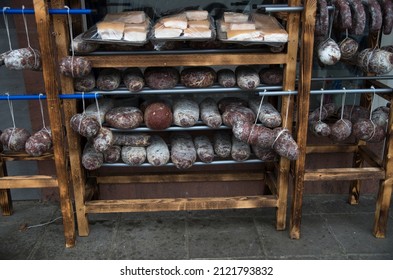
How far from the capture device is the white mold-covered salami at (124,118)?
306cm

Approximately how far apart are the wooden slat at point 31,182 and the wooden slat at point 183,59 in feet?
3.27

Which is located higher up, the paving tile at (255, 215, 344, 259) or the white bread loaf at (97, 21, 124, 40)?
the white bread loaf at (97, 21, 124, 40)

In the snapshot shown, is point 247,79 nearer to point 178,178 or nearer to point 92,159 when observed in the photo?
point 178,178

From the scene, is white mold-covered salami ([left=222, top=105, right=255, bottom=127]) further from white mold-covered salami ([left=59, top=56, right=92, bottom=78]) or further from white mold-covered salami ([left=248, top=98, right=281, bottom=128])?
white mold-covered salami ([left=59, top=56, right=92, bottom=78])

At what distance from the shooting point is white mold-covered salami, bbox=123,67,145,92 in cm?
299

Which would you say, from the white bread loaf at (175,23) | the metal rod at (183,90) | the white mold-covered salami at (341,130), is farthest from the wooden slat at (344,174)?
the white bread loaf at (175,23)

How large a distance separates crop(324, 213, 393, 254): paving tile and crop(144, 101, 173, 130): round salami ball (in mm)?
1754

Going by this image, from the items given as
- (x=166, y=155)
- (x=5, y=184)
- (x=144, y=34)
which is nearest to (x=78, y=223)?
(x=5, y=184)

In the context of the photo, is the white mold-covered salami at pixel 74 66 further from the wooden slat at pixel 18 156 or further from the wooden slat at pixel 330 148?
the wooden slat at pixel 330 148

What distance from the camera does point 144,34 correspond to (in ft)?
9.37

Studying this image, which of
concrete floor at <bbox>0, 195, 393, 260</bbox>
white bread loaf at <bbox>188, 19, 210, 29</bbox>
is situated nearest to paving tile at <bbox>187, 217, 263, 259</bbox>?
concrete floor at <bbox>0, 195, 393, 260</bbox>

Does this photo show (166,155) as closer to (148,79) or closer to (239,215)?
(148,79)

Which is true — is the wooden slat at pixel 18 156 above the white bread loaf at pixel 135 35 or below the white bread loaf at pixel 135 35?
below
